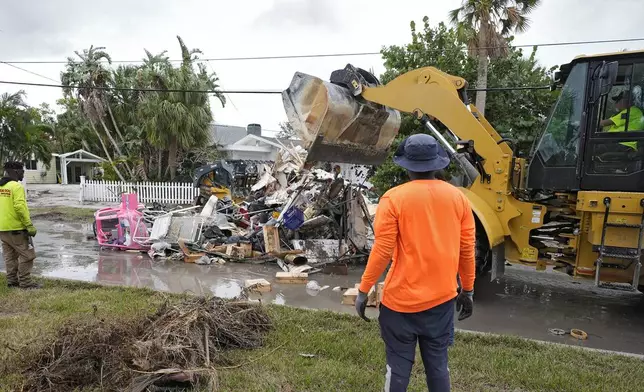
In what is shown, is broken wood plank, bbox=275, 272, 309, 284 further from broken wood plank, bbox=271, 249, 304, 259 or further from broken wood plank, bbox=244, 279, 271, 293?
broken wood plank, bbox=271, 249, 304, 259

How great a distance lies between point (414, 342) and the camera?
288cm

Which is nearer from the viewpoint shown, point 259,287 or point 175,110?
point 259,287

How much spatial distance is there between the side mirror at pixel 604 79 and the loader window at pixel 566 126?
0.17 metres

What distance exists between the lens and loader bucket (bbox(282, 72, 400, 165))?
6230 mm

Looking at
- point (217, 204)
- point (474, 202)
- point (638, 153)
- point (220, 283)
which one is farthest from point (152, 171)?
point (638, 153)

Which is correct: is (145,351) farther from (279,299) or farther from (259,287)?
(259,287)

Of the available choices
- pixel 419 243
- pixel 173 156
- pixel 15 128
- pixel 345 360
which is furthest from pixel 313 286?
pixel 15 128

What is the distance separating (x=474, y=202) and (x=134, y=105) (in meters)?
21.5

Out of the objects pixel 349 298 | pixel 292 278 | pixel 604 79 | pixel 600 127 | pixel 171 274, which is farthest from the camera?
pixel 171 274

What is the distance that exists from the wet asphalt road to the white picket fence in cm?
906

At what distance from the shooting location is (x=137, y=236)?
987 centimetres

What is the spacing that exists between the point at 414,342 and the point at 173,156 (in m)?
19.9

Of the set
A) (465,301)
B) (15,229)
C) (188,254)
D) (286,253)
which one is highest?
(465,301)

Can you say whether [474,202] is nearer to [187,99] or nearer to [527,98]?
[527,98]
